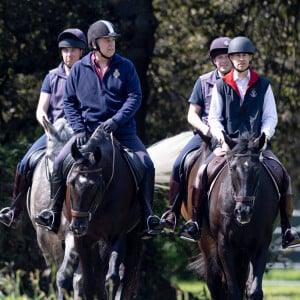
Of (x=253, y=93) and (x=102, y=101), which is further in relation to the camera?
(x=102, y=101)

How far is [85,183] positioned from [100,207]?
0.54 meters

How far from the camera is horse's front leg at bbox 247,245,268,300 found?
11.6 m

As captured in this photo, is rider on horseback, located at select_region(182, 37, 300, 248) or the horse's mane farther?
rider on horseback, located at select_region(182, 37, 300, 248)

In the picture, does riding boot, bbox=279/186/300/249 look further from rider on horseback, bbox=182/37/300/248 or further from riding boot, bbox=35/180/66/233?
riding boot, bbox=35/180/66/233

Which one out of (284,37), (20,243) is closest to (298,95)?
(284,37)

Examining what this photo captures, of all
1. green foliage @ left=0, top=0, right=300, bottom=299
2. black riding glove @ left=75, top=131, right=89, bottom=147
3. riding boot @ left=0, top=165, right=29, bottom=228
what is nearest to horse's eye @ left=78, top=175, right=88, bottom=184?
black riding glove @ left=75, top=131, right=89, bottom=147

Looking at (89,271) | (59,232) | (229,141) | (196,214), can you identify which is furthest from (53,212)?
(229,141)

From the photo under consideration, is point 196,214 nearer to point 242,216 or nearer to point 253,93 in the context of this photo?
point 242,216

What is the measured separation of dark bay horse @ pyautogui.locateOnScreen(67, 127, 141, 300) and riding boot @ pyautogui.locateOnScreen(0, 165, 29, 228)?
5.96ft

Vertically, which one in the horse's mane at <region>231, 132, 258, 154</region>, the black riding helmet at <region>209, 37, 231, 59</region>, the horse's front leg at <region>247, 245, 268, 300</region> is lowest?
the horse's front leg at <region>247, 245, 268, 300</region>

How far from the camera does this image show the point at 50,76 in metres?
13.8

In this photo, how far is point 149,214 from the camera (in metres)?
→ 12.5

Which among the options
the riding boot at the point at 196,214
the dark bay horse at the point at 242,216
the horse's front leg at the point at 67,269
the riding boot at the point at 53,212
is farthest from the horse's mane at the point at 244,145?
the horse's front leg at the point at 67,269

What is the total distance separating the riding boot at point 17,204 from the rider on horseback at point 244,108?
2.42 metres
